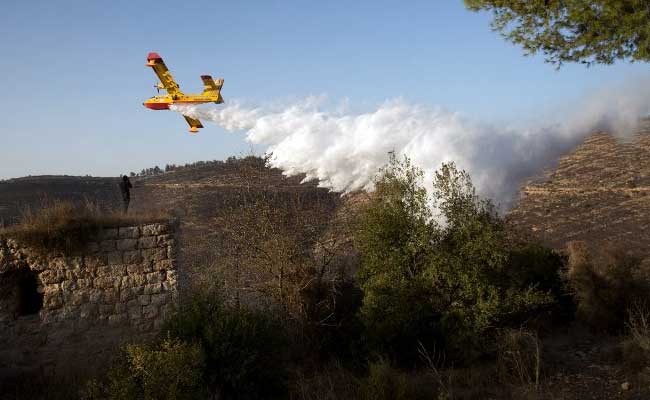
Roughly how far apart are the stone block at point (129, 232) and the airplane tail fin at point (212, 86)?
10.5 metres

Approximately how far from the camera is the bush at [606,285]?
12.2 metres

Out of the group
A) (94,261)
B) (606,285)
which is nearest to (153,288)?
(94,261)

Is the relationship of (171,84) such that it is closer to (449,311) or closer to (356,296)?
(356,296)

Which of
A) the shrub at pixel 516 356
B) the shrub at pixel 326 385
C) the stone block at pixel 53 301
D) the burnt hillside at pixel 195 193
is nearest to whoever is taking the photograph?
the shrub at pixel 326 385

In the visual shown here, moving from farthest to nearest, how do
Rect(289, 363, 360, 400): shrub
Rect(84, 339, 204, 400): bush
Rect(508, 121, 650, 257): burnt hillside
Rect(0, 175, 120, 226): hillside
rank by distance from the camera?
1. Rect(0, 175, 120, 226): hillside
2. Rect(508, 121, 650, 257): burnt hillside
3. Rect(289, 363, 360, 400): shrub
4. Rect(84, 339, 204, 400): bush

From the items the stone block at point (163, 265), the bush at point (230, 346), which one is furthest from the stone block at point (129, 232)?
the bush at point (230, 346)

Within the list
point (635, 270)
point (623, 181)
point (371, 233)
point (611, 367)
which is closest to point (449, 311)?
point (371, 233)

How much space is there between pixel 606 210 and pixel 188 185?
23.0 metres

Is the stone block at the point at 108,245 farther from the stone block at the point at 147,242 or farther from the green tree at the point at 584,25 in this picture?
the green tree at the point at 584,25

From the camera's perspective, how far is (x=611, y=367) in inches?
351

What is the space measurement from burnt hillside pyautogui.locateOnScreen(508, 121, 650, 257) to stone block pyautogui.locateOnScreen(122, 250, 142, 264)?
40.3ft

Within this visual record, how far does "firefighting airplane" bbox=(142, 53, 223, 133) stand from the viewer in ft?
60.8

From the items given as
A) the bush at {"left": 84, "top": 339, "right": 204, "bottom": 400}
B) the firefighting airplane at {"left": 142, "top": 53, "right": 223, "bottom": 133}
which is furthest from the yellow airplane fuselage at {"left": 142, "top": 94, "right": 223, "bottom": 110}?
the bush at {"left": 84, "top": 339, "right": 204, "bottom": 400}

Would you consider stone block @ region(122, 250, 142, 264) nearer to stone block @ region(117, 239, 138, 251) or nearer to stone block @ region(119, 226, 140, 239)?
stone block @ region(117, 239, 138, 251)
